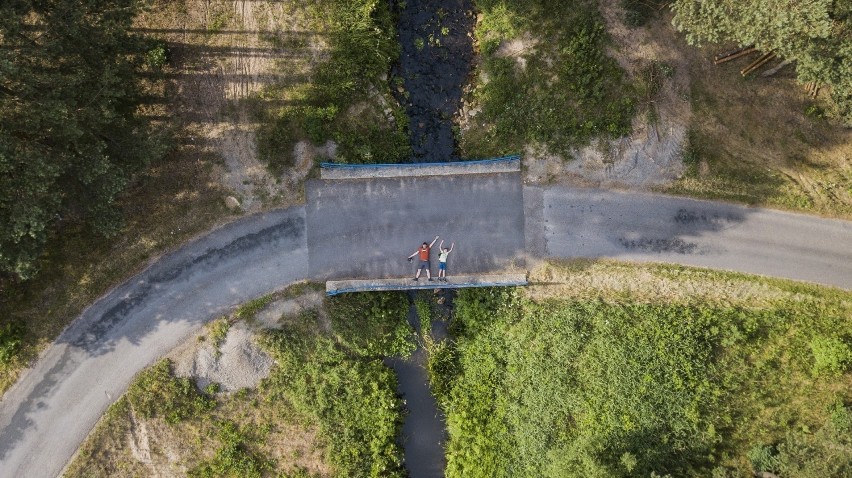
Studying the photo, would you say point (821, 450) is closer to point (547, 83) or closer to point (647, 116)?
point (647, 116)

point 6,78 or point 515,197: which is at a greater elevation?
point 6,78

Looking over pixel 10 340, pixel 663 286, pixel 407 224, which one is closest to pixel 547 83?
pixel 407 224

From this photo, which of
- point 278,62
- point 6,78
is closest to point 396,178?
point 278,62

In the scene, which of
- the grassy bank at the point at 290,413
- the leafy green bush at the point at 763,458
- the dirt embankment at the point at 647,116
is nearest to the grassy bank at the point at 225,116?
the grassy bank at the point at 290,413

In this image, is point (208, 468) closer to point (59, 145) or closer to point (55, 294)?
point (55, 294)

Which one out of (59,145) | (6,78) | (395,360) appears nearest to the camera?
(6,78)

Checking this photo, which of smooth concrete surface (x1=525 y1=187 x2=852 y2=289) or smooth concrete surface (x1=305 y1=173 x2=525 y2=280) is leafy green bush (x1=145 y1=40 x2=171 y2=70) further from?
smooth concrete surface (x1=525 y1=187 x2=852 y2=289)

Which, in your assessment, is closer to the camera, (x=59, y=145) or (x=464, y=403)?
(x=59, y=145)
